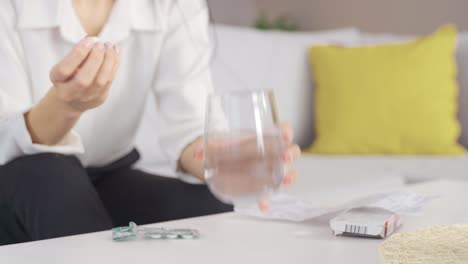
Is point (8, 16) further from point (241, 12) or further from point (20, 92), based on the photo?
point (241, 12)

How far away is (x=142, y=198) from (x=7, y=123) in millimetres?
285

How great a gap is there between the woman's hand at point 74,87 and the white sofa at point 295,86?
3.04 feet

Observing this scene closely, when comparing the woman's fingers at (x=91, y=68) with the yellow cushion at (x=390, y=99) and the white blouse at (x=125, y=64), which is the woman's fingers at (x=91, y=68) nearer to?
the white blouse at (x=125, y=64)

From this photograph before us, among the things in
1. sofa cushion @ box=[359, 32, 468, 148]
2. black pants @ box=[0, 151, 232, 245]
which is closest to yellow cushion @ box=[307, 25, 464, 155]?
sofa cushion @ box=[359, 32, 468, 148]

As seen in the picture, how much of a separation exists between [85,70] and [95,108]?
0.39 meters

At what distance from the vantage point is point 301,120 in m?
2.54

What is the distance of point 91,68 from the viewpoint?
83 cm

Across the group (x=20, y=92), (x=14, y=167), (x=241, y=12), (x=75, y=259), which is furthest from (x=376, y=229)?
(x=241, y=12)

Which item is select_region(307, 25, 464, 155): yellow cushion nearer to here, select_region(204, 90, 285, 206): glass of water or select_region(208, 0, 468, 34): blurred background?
select_region(208, 0, 468, 34): blurred background

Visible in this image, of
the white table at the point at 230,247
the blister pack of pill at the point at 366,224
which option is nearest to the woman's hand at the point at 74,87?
the white table at the point at 230,247

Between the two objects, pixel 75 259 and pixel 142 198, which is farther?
pixel 142 198

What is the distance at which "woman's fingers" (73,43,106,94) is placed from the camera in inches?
32.5

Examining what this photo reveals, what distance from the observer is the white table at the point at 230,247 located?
2.19 feet

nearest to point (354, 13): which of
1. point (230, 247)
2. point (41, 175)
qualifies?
point (41, 175)
